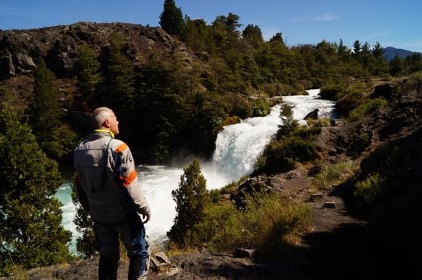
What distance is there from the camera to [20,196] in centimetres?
1467

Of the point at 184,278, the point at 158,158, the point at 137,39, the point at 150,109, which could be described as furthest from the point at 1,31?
the point at 184,278

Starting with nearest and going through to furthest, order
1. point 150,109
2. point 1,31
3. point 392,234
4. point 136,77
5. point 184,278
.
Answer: point 184,278, point 392,234, point 150,109, point 136,77, point 1,31

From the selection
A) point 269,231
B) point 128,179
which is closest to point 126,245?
point 128,179

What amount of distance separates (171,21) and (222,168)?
40.1m

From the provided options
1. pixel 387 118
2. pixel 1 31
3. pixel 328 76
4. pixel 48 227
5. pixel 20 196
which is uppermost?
pixel 1 31

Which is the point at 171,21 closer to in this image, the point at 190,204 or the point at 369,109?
the point at 369,109

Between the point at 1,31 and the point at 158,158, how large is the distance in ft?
118

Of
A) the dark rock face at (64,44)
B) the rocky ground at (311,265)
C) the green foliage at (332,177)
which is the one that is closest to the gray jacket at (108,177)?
the rocky ground at (311,265)

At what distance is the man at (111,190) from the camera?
150 inches

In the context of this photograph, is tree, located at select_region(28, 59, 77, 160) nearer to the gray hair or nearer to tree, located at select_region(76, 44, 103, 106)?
tree, located at select_region(76, 44, 103, 106)

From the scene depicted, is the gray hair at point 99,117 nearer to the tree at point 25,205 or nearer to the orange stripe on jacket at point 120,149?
the orange stripe on jacket at point 120,149

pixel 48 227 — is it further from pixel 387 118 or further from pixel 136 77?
pixel 136 77

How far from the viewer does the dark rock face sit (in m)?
50.9

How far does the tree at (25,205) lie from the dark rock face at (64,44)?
33.0m
